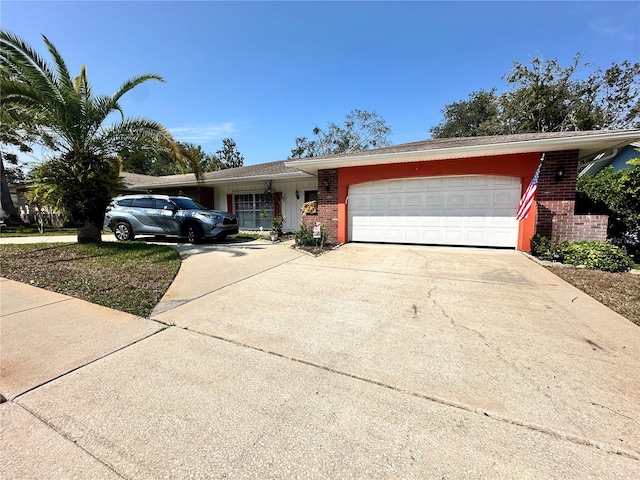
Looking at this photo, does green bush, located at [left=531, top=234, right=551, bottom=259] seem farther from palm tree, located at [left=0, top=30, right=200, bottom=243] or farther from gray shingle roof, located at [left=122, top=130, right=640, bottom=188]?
palm tree, located at [left=0, top=30, right=200, bottom=243]

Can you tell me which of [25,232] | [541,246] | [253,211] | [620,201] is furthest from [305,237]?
[25,232]

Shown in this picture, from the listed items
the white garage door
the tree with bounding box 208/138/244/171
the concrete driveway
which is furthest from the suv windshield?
the tree with bounding box 208/138/244/171

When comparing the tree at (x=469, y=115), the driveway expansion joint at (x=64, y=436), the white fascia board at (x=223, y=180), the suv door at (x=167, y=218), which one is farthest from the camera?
the tree at (x=469, y=115)

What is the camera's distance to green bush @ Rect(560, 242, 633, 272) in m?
5.59

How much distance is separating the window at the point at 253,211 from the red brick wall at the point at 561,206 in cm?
1068

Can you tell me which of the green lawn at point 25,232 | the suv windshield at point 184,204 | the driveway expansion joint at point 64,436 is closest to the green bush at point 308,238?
the suv windshield at point 184,204

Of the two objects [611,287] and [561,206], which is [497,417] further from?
[561,206]

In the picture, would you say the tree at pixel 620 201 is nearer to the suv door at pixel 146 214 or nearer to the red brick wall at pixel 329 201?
the red brick wall at pixel 329 201

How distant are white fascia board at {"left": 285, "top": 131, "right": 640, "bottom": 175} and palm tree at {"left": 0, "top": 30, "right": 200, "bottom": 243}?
4.96 m

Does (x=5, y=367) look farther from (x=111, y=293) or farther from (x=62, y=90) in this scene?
(x=62, y=90)

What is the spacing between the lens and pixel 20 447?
170 cm

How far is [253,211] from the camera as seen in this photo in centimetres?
1459

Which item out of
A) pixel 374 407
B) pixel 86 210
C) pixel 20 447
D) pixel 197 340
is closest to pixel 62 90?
pixel 86 210

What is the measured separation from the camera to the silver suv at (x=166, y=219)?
9.88 m
